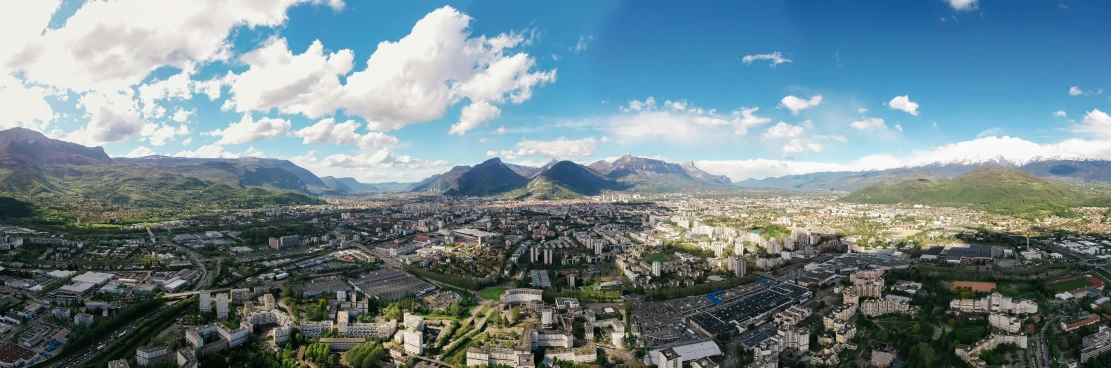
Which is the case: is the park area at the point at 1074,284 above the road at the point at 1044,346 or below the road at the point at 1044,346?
above

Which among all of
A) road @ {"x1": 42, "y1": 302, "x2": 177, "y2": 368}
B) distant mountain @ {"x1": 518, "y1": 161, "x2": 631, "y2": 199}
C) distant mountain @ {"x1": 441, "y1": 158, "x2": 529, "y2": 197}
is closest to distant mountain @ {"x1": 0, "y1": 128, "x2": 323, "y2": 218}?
road @ {"x1": 42, "y1": 302, "x2": 177, "y2": 368}

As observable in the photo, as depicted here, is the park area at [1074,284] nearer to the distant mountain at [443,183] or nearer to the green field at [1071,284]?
the green field at [1071,284]

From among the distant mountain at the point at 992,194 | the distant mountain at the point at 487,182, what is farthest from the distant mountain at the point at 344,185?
the distant mountain at the point at 992,194

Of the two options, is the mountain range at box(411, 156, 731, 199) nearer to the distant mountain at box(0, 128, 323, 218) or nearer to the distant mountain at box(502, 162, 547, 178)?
the distant mountain at box(502, 162, 547, 178)

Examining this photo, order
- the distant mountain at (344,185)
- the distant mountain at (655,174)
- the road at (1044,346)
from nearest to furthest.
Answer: the road at (1044,346) < the distant mountain at (655,174) < the distant mountain at (344,185)

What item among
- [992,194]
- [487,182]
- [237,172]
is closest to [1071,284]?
[992,194]

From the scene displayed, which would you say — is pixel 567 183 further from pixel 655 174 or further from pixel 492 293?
pixel 492 293
